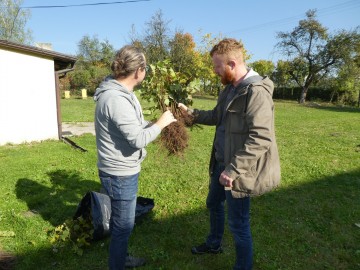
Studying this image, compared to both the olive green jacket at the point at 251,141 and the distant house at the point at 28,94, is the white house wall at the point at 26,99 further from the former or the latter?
the olive green jacket at the point at 251,141

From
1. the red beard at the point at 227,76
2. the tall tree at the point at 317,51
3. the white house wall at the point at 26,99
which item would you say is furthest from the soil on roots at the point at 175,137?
the tall tree at the point at 317,51

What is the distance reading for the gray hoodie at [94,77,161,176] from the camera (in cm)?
205

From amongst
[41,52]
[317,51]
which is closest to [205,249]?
[41,52]

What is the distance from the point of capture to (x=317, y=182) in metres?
5.22

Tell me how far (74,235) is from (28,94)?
6.44 meters

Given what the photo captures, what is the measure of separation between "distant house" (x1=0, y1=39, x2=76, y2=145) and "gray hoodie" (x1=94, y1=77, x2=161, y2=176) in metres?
7.19

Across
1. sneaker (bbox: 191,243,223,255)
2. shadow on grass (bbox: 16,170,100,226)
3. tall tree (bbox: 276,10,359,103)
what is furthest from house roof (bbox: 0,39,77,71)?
tall tree (bbox: 276,10,359,103)

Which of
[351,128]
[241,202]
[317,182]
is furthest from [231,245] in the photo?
[351,128]

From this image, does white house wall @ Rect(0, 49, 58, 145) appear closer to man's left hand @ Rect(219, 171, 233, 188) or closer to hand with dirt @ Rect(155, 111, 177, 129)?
hand with dirt @ Rect(155, 111, 177, 129)

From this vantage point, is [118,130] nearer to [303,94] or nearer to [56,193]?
[56,193]

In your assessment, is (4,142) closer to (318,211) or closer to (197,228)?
(197,228)

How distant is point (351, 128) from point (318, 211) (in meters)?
8.99

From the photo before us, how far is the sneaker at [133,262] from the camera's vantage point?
9.45ft

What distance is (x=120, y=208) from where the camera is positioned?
2.33 meters
